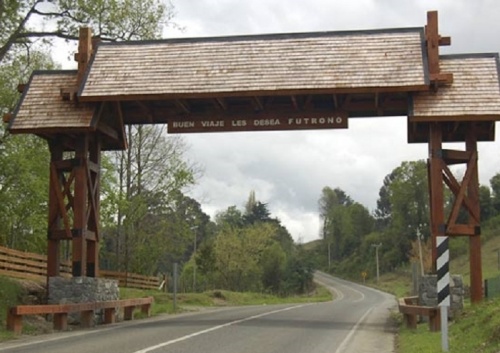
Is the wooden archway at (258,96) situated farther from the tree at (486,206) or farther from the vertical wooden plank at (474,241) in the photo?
the tree at (486,206)

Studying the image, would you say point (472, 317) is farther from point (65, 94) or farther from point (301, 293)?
point (301, 293)

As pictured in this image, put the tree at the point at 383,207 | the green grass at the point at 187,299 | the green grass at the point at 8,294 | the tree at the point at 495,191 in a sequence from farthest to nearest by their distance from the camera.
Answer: the tree at the point at 383,207 → the tree at the point at 495,191 → the green grass at the point at 187,299 → the green grass at the point at 8,294

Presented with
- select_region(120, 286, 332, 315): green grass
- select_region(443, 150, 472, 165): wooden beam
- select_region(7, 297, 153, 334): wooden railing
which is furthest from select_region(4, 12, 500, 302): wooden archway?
select_region(120, 286, 332, 315): green grass

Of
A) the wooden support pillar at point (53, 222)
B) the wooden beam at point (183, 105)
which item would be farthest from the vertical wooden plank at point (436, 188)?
the wooden support pillar at point (53, 222)

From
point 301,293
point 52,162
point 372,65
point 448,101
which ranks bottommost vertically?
point 301,293

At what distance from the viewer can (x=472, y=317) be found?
51.1 feet

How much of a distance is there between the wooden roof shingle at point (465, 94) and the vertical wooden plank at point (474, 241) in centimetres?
90

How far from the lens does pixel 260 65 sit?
21.0 m

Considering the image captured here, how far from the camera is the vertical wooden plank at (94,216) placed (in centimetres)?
2112

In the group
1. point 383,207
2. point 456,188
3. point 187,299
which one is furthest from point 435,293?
point 383,207

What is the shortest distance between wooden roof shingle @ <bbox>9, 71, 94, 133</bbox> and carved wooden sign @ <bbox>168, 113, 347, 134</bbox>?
117 inches

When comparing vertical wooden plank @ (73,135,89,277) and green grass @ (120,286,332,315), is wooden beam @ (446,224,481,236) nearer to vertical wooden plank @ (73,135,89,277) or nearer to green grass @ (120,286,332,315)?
vertical wooden plank @ (73,135,89,277)

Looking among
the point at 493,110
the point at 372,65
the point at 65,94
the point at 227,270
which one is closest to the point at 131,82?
the point at 65,94

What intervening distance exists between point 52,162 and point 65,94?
7.03 ft
